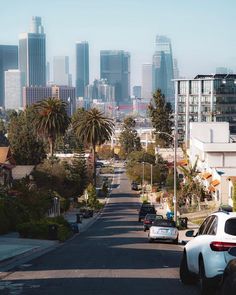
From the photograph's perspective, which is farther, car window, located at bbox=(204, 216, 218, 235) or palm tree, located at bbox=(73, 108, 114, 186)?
palm tree, located at bbox=(73, 108, 114, 186)

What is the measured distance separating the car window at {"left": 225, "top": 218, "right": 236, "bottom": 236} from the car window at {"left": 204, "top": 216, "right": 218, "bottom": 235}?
28cm

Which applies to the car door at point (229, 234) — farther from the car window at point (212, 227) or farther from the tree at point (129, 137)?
the tree at point (129, 137)

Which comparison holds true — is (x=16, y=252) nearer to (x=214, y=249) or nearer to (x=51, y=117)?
(x=214, y=249)

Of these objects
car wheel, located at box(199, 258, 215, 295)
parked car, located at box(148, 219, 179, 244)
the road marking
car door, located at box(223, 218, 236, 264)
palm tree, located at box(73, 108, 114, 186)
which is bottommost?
parked car, located at box(148, 219, 179, 244)

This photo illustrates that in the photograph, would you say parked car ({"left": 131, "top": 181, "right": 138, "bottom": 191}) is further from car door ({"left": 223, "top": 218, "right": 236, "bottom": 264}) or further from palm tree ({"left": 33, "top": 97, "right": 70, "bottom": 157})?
car door ({"left": 223, "top": 218, "right": 236, "bottom": 264})

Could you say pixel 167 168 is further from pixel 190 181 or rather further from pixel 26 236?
pixel 26 236

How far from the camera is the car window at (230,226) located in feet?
43.4

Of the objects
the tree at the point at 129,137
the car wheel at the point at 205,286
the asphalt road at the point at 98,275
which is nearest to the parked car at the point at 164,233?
the asphalt road at the point at 98,275

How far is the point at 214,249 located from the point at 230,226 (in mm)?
568

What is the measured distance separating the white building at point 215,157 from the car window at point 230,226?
4717 centimetres

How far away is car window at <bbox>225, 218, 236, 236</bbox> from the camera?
13.2 m

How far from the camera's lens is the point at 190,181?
222 ft

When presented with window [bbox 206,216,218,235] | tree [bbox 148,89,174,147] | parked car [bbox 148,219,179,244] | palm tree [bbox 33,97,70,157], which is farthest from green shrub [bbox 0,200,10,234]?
tree [bbox 148,89,174,147]

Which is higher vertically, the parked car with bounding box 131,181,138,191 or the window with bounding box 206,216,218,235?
the window with bounding box 206,216,218,235
